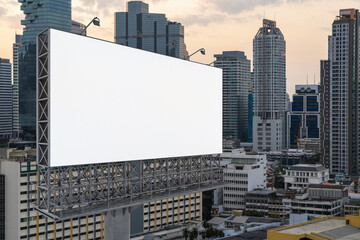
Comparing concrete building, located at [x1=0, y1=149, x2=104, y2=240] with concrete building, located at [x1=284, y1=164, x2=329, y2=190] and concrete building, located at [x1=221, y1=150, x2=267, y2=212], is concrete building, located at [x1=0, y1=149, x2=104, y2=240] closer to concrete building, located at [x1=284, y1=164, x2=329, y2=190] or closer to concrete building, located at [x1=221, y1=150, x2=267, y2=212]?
concrete building, located at [x1=221, y1=150, x2=267, y2=212]

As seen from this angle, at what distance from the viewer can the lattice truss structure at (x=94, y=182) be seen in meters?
33.1

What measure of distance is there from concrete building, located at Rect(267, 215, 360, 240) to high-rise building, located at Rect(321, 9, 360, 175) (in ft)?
346

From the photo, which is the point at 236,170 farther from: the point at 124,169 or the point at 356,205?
the point at 124,169

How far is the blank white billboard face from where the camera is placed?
3309 centimetres

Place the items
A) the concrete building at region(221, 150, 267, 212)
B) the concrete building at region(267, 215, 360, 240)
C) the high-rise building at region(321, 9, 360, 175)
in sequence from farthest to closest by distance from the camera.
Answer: the high-rise building at region(321, 9, 360, 175) → the concrete building at region(221, 150, 267, 212) → the concrete building at region(267, 215, 360, 240)

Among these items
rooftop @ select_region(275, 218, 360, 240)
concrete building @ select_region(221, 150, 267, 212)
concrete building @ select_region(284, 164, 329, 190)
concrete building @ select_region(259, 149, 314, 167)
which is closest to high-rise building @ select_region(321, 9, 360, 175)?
concrete building @ select_region(259, 149, 314, 167)

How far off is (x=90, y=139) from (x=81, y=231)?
39.3m

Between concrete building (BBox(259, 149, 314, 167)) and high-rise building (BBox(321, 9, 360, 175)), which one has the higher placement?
high-rise building (BBox(321, 9, 360, 175))

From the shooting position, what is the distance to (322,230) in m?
39.0

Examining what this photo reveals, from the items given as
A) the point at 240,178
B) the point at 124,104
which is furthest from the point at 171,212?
the point at 124,104

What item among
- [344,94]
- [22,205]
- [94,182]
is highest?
[344,94]

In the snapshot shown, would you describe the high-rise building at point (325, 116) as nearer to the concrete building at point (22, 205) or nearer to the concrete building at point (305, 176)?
the concrete building at point (305, 176)

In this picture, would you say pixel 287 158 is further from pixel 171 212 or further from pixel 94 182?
pixel 94 182

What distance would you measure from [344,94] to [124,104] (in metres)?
123
